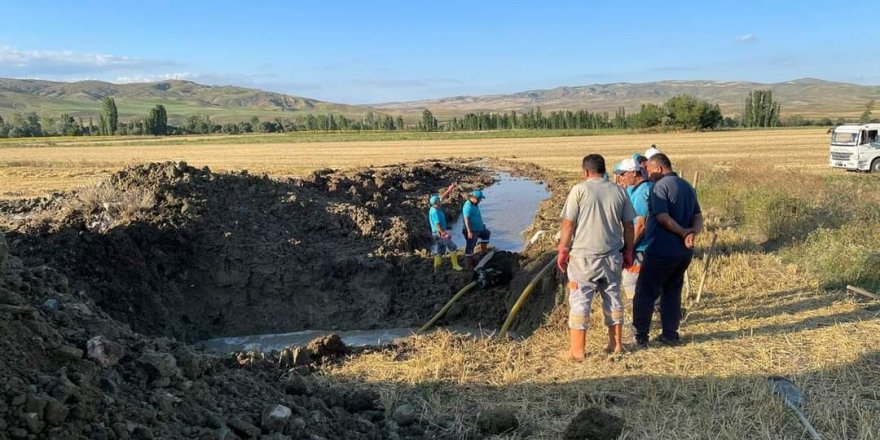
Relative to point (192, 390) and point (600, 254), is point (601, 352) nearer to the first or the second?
point (600, 254)

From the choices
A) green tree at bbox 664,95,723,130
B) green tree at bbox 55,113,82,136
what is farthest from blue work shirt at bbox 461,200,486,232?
green tree at bbox 55,113,82,136

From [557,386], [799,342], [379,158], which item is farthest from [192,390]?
[379,158]

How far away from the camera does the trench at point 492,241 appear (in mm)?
8305

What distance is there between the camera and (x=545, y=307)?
7809 mm

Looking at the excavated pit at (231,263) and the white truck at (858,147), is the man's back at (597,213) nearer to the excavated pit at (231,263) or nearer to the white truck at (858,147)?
the excavated pit at (231,263)

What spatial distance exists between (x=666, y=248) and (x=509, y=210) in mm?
12340

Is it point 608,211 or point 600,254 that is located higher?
point 608,211

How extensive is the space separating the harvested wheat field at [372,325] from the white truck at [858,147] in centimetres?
1054

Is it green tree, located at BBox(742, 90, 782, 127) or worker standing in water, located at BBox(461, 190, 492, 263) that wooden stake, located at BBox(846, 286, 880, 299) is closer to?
worker standing in water, located at BBox(461, 190, 492, 263)

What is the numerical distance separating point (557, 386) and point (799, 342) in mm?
2445

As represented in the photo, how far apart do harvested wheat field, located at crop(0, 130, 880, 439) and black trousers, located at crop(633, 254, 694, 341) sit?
26 centimetres

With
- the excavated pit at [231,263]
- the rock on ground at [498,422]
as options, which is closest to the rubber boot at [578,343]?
the rock on ground at [498,422]

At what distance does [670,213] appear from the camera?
556 cm

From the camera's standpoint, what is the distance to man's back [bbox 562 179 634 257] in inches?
204
